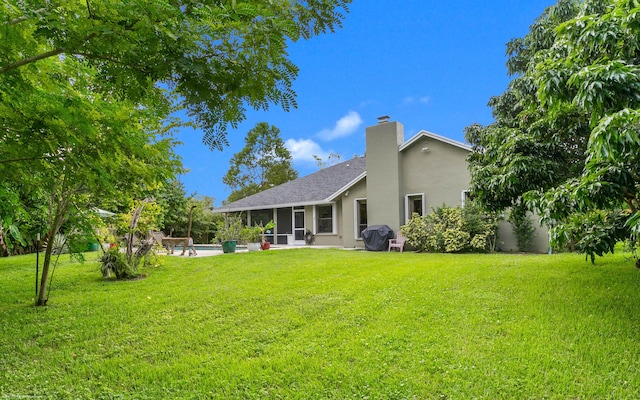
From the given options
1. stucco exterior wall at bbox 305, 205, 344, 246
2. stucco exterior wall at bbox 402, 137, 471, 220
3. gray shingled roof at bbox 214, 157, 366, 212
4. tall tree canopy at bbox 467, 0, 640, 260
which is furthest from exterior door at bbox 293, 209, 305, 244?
tall tree canopy at bbox 467, 0, 640, 260

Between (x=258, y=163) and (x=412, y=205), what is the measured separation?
28.2 meters

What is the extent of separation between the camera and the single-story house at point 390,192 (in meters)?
15.0

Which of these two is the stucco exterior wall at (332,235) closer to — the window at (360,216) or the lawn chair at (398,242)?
the window at (360,216)

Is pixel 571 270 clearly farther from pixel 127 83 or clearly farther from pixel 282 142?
pixel 282 142

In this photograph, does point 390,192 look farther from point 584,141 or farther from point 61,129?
point 61,129

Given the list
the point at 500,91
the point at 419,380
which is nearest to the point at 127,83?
the point at 419,380

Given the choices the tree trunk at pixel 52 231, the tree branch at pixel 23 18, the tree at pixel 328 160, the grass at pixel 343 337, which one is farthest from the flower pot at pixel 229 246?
the tree at pixel 328 160

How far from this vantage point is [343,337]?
16.2 feet

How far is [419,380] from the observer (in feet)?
12.5

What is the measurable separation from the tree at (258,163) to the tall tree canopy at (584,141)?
34.7m

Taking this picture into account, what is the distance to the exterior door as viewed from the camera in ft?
70.6

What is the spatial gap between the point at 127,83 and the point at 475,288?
6.60m

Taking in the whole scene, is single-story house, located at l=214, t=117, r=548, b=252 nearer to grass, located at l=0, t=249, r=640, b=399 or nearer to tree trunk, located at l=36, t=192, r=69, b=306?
grass, located at l=0, t=249, r=640, b=399

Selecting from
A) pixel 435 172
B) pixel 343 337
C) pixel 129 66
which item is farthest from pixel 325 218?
pixel 129 66
